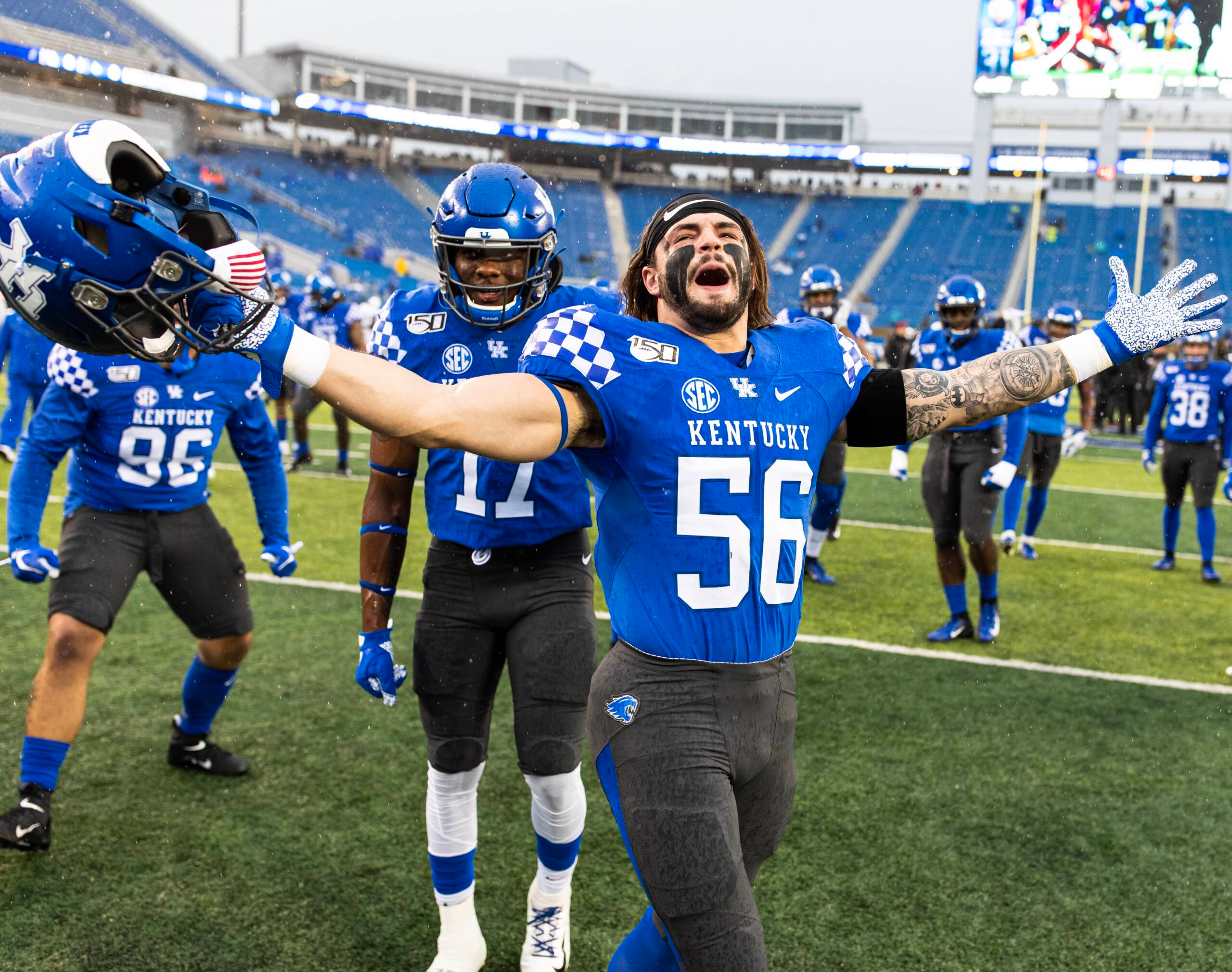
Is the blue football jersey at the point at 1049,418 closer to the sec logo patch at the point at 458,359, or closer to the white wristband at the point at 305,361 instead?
the sec logo patch at the point at 458,359

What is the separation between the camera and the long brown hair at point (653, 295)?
261cm

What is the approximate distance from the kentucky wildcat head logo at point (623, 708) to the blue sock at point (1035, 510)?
8.05 meters

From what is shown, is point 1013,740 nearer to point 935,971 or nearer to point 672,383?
point 935,971

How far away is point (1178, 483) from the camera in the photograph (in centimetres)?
935

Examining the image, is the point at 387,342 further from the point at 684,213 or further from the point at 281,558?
the point at 281,558

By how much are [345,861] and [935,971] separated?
6.59ft

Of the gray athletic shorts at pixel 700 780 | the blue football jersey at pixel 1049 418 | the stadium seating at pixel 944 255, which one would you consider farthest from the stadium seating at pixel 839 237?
the gray athletic shorts at pixel 700 780

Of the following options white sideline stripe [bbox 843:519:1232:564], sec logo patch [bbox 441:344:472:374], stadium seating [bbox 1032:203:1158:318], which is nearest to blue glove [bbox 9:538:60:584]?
sec logo patch [bbox 441:344:472:374]

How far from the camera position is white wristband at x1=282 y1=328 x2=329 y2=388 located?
1843mm

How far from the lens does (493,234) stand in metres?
3.00

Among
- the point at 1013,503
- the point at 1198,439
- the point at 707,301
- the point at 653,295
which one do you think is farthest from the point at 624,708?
the point at 1198,439

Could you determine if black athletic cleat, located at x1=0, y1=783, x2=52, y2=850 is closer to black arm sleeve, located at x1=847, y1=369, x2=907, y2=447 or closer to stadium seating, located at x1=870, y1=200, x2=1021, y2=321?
black arm sleeve, located at x1=847, y1=369, x2=907, y2=447

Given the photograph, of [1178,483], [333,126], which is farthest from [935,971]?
[333,126]

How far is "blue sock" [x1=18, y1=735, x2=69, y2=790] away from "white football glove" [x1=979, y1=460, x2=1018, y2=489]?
519cm
